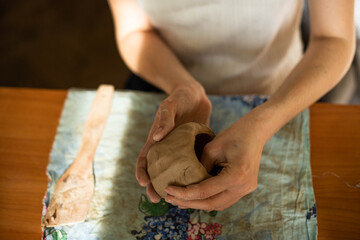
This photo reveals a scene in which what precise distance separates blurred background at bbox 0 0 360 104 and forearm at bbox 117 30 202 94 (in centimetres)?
94

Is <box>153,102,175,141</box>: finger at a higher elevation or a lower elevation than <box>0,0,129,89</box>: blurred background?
higher

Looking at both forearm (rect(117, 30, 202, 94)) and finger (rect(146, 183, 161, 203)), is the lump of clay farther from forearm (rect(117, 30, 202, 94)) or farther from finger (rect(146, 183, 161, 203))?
forearm (rect(117, 30, 202, 94))

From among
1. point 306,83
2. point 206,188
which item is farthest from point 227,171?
point 306,83

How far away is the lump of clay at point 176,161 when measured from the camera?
2.00 feet

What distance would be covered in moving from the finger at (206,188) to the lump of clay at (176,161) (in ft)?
0.07

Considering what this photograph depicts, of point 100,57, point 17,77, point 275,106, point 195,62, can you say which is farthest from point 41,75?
point 275,106

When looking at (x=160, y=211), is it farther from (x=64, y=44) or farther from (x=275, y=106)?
(x=64, y=44)

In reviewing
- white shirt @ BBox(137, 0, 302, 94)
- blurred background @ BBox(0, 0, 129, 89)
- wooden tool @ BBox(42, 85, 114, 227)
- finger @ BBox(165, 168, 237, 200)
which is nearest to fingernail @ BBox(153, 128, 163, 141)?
finger @ BBox(165, 168, 237, 200)

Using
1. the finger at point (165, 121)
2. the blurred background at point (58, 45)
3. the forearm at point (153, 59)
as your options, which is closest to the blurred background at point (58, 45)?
the blurred background at point (58, 45)

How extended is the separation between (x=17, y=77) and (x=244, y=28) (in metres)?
1.52

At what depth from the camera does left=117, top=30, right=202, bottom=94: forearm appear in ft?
2.77

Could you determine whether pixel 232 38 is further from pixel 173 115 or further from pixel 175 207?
pixel 175 207

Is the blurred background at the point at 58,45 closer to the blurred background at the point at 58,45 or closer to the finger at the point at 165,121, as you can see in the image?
the blurred background at the point at 58,45

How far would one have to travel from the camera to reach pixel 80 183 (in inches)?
29.3
